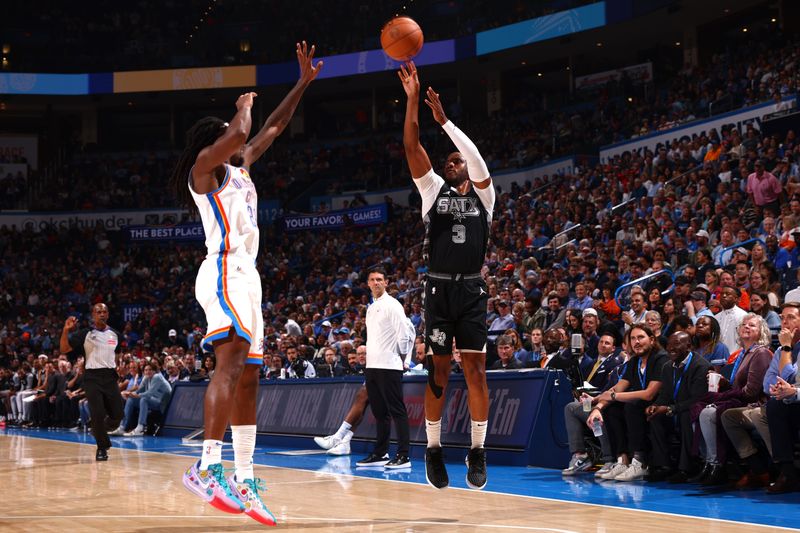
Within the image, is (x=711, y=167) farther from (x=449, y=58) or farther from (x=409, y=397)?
(x=449, y=58)

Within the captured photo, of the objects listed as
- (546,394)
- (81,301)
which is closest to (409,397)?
(546,394)

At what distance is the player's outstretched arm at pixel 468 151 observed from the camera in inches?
263

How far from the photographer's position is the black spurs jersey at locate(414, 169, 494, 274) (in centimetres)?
680

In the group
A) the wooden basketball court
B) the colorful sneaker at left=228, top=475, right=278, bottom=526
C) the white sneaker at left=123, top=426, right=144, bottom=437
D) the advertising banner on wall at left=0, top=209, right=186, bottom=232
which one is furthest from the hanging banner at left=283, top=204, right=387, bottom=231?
the colorful sneaker at left=228, top=475, right=278, bottom=526

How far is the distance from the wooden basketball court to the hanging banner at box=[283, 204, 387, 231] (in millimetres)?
21854

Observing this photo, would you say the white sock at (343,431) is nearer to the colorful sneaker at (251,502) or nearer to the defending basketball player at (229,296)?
the defending basketball player at (229,296)

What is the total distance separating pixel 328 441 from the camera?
12367 mm

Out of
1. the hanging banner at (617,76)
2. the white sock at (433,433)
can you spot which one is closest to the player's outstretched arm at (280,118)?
the white sock at (433,433)

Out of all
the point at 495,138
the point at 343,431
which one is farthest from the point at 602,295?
the point at 495,138

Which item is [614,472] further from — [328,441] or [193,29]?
[193,29]

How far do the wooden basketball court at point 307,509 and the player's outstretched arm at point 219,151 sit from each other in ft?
6.83

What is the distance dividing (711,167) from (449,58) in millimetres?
17909

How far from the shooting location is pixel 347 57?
1428 inches

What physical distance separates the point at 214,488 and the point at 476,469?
7.05 ft
